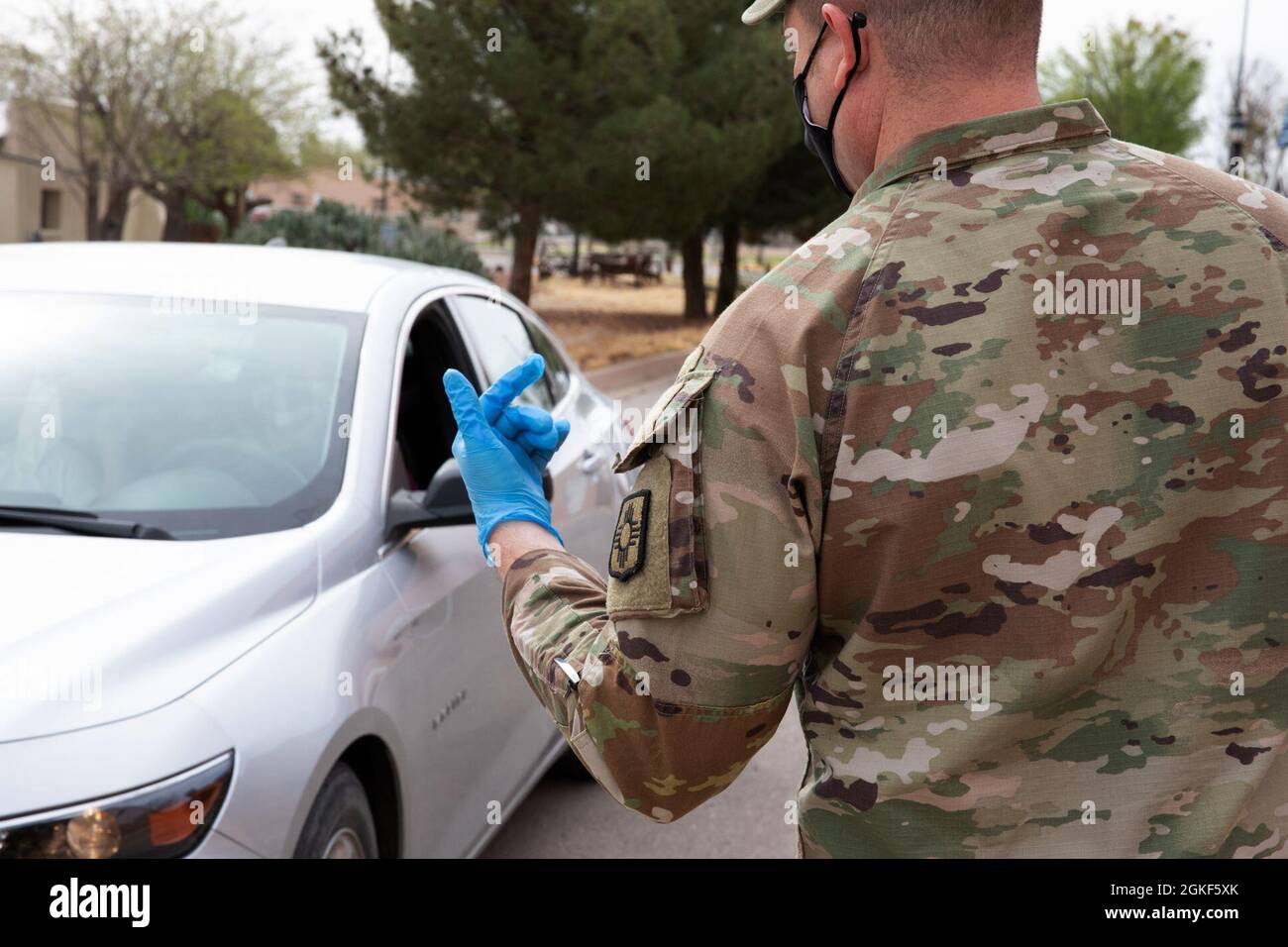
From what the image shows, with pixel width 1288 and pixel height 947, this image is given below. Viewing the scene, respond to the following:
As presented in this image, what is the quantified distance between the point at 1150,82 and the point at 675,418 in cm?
4031

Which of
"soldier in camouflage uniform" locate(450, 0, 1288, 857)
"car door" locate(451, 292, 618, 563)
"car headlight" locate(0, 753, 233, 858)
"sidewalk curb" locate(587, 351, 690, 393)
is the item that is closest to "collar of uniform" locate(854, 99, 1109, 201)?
"soldier in camouflage uniform" locate(450, 0, 1288, 857)

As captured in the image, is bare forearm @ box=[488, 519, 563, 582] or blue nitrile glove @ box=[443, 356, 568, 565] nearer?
bare forearm @ box=[488, 519, 563, 582]

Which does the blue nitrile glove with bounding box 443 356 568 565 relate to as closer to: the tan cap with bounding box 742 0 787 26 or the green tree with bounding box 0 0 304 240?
the tan cap with bounding box 742 0 787 26

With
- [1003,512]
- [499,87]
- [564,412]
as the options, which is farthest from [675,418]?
[499,87]

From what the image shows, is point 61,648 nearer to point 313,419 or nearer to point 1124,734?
point 313,419

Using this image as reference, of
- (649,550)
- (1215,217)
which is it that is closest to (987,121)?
(1215,217)

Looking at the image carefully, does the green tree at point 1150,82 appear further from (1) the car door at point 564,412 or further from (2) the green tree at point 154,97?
(1) the car door at point 564,412

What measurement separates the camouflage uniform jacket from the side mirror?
57.6 inches

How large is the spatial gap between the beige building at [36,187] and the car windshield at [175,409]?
1090 inches

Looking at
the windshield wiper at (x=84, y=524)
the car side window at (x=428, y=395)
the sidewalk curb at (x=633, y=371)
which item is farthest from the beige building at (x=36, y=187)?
the windshield wiper at (x=84, y=524)

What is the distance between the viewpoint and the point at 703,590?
1.40 metres

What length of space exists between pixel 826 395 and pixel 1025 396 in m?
0.21

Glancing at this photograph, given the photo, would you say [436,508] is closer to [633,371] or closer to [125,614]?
[125,614]

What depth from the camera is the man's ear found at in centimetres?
150
